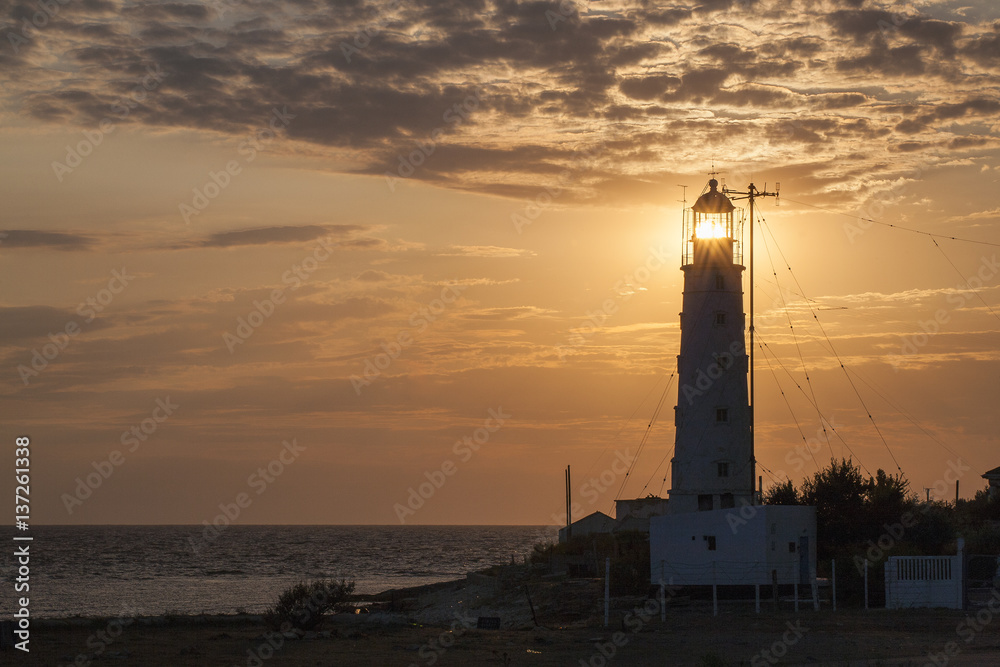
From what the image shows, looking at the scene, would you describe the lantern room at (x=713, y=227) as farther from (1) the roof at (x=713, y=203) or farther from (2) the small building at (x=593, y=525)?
(2) the small building at (x=593, y=525)

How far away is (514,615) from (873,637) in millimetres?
15985

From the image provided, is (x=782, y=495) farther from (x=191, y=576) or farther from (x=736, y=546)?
(x=191, y=576)

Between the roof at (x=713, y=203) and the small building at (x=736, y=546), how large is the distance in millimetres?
12401

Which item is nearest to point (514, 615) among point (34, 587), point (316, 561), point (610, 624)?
point (610, 624)

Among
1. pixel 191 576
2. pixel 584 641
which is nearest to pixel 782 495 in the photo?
pixel 584 641

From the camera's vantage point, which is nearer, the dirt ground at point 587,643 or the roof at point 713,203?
the dirt ground at point 587,643

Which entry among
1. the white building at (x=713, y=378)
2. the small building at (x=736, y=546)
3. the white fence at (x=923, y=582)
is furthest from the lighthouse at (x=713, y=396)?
the white fence at (x=923, y=582)

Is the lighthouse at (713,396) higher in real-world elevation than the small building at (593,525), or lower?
higher

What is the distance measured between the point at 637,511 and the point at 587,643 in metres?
A: 39.2

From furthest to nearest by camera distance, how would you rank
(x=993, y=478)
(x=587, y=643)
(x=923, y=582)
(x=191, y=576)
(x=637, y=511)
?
(x=191, y=576) → (x=637, y=511) → (x=993, y=478) → (x=923, y=582) → (x=587, y=643)

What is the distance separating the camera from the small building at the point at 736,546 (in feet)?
107

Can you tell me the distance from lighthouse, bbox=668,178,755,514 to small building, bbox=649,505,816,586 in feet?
15.4

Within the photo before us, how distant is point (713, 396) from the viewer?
39.4m

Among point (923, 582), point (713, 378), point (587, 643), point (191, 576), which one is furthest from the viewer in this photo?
point (191, 576)
